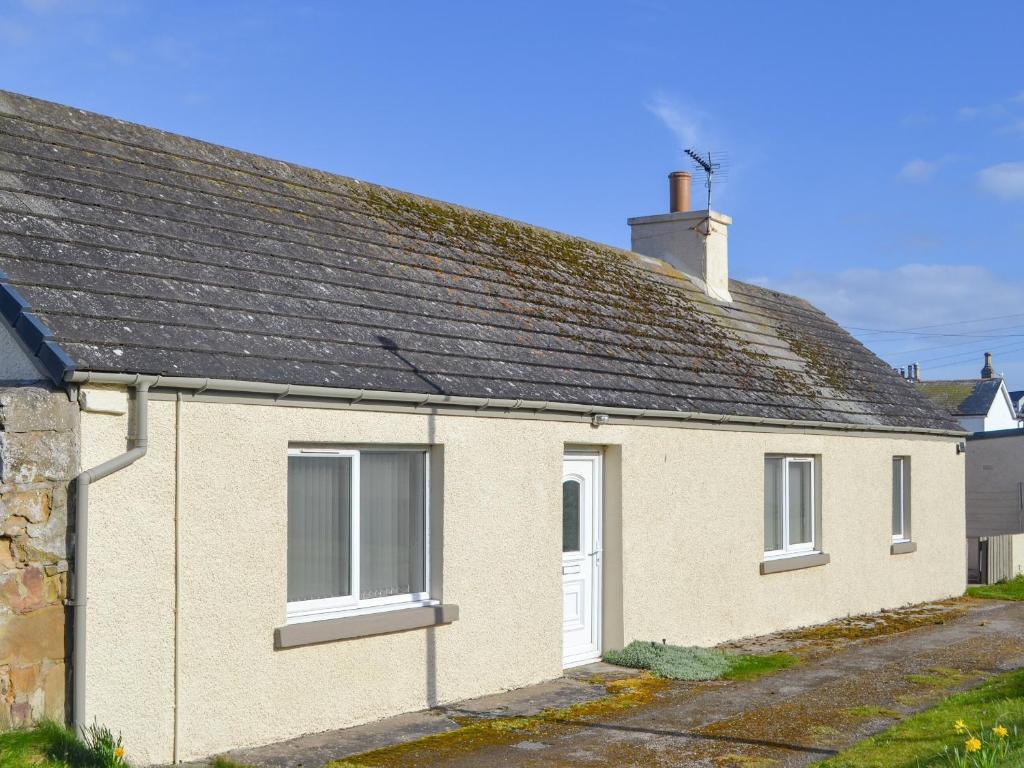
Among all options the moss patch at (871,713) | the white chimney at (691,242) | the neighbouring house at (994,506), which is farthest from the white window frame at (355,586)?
the neighbouring house at (994,506)

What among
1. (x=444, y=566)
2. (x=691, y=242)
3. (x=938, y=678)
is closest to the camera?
(x=444, y=566)

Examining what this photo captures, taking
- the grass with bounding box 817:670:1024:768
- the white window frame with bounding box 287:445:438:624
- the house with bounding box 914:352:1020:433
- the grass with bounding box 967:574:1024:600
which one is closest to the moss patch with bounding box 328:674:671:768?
the white window frame with bounding box 287:445:438:624

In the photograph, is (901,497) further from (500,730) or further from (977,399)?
(977,399)

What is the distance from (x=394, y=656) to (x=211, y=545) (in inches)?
81.3

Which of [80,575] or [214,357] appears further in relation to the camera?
[214,357]

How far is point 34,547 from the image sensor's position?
7.33 metres

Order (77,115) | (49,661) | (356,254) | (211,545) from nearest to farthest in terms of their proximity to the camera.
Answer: (49,661) < (211,545) < (77,115) < (356,254)

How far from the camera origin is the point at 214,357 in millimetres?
8672

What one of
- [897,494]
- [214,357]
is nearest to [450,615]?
[214,357]

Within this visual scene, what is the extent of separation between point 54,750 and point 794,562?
34.6 ft

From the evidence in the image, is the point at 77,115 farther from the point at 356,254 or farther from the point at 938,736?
the point at 938,736

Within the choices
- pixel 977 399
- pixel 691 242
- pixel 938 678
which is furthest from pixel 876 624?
pixel 977 399

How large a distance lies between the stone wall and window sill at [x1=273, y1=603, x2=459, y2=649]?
5.98ft

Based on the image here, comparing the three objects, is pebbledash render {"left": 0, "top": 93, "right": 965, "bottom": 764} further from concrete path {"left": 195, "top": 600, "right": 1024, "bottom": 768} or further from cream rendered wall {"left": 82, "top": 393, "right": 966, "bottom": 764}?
concrete path {"left": 195, "top": 600, "right": 1024, "bottom": 768}
